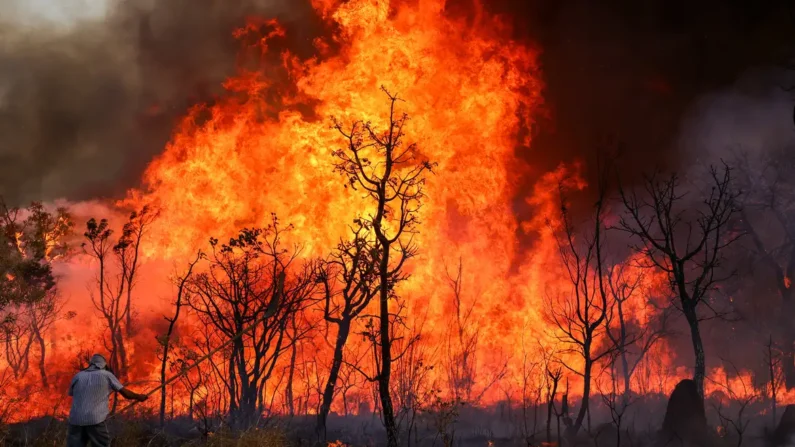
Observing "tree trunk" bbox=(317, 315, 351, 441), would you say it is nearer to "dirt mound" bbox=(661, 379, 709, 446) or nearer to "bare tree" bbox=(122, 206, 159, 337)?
"dirt mound" bbox=(661, 379, 709, 446)

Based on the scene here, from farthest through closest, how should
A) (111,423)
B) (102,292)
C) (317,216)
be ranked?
(102,292)
(317,216)
(111,423)

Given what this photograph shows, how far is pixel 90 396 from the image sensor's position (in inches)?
436

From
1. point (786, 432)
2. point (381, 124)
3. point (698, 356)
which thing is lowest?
point (786, 432)

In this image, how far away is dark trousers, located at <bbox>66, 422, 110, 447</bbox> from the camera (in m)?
11.1

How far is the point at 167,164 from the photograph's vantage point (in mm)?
34031

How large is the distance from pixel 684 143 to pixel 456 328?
19.7 metres

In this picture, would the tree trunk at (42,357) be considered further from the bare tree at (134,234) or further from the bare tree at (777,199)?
the bare tree at (777,199)

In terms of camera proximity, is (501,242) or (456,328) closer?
(456,328)

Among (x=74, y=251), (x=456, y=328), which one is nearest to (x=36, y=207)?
(x=74, y=251)

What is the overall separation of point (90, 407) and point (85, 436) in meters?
0.62

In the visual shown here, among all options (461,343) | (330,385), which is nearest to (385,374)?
(330,385)

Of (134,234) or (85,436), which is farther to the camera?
(134,234)

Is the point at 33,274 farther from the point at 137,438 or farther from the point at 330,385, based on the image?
the point at 137,438

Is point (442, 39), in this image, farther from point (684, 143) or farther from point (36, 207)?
point (36, 207)
